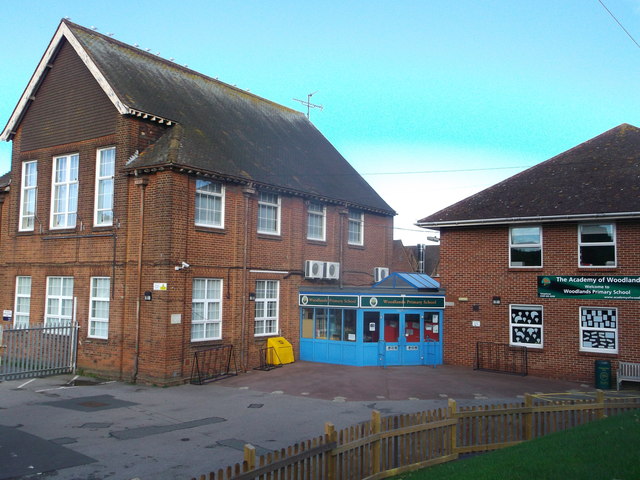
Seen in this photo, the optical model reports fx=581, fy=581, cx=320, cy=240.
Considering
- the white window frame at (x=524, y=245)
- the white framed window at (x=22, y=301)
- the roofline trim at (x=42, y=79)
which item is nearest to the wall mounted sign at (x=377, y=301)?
the white window frame at (x=524, y=245)

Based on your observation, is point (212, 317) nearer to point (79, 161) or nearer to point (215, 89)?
point (79, 161)

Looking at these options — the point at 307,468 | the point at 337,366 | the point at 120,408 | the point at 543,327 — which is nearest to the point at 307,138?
the point at 337,366

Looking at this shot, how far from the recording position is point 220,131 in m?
23.2

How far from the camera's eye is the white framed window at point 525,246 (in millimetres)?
20656

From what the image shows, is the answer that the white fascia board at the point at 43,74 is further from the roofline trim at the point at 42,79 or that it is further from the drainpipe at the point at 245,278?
the drainpipe at the point at 245,278

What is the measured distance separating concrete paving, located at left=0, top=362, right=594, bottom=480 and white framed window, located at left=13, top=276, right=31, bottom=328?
16.2ft

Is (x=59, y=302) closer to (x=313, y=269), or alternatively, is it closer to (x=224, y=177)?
(x=224, y=177)

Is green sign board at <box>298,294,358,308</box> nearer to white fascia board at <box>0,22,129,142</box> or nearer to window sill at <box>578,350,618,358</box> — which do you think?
window sill at <box>578,350,618,358</box>

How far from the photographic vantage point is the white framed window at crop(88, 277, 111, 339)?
20.3 m

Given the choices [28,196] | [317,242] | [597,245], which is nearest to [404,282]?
[317,242]

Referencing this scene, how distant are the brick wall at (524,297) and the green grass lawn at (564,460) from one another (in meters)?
9.78

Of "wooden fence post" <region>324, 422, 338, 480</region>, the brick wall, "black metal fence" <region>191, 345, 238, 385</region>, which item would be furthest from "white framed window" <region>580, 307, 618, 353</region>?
"wooden fence post" <region>324, 422, 338, 480</region>

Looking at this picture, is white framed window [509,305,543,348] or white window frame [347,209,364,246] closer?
white framed window [509,305,543,348]

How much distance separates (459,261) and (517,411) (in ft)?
38.7
